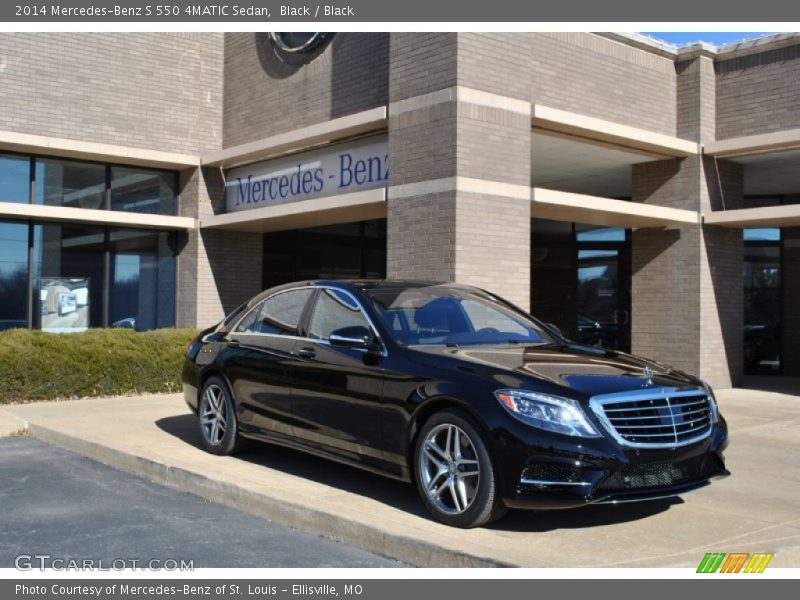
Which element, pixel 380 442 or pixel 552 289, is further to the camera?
pixel 552 289

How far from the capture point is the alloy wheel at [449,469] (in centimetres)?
529

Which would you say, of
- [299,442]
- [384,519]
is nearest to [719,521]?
[384,519]

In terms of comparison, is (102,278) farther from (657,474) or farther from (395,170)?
(657,474)

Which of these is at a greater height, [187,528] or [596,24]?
[596,24]

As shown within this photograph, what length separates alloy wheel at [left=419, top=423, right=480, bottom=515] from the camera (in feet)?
17.4

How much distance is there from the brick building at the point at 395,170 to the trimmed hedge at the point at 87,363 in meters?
2.97

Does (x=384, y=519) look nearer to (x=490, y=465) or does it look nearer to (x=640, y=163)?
(x=490, y=465)

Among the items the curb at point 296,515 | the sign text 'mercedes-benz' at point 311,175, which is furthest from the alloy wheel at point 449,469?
the sign text 'mercedes-benz' at point 311,175

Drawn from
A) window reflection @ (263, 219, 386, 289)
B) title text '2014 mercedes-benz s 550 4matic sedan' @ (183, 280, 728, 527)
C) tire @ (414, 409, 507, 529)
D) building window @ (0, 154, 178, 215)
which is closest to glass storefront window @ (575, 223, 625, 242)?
window reflection @ (263, 219, 386, 289)

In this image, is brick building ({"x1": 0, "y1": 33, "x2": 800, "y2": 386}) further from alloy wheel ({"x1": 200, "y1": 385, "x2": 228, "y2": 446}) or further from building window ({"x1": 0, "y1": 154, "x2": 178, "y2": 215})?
alloy wheel ({"x1": 200, "y1": 385, "x2": 228, "y2": 446})

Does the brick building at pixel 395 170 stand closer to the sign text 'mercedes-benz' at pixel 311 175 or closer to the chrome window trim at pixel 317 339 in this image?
the sign text 'mercedes-benz' at pixel 311 175

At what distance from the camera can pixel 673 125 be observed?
14.1 metres

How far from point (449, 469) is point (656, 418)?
1.32 meters

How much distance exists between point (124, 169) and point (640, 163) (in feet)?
30.4
